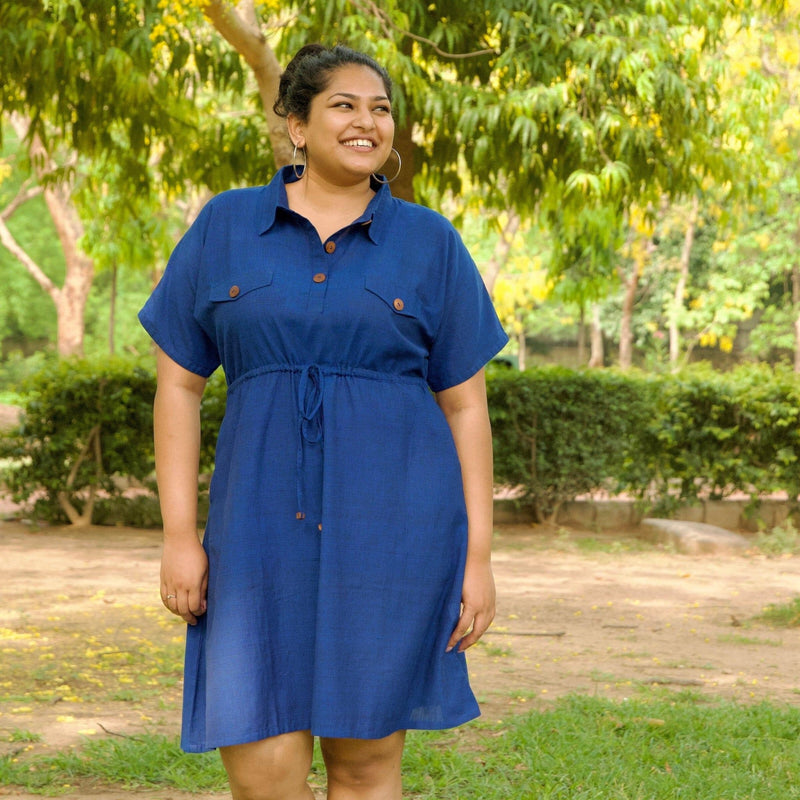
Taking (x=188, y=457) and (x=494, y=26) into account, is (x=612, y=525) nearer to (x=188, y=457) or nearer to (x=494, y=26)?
(x=494, y=26)

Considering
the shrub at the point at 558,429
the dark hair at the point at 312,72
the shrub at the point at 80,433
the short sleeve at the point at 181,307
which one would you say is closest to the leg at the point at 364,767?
the short sleeve at the point at 181,307

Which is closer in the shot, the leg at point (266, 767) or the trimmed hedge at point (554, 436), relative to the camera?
the leg at point (266, 767)

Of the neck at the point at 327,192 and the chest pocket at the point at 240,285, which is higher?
the neck at the point at 327,192

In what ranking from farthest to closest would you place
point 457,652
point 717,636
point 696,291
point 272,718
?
point 696,291 → point 717,636 → point 457,652 → point 272,718

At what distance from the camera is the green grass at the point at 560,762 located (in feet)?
13.0

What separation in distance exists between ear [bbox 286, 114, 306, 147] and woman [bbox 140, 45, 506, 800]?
0.07 ft

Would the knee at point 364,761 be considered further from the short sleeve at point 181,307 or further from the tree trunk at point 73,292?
the tree trunk at point 73,292

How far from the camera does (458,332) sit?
8.52 feet

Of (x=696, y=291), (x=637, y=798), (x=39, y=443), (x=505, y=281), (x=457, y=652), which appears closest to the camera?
(x=457, y=652)

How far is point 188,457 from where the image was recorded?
2.52 meters

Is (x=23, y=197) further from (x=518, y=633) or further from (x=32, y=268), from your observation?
Result: (x=518, y=633)

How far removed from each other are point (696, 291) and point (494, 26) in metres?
26.9

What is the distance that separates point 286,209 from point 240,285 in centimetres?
21

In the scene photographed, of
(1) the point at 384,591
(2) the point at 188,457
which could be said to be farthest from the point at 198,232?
(1) the point at 384,591
